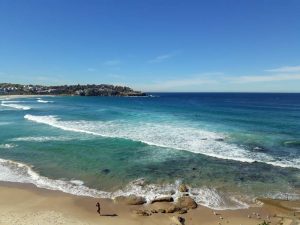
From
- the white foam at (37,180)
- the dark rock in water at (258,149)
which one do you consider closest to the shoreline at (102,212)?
the white foam at (37,180)

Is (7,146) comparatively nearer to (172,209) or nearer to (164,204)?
(164,204)

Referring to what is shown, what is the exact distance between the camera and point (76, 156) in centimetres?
2845

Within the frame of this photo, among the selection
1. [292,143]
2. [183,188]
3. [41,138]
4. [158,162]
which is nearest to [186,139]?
[158,162]

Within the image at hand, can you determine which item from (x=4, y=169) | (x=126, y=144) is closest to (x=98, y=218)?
(x=4, y=169)

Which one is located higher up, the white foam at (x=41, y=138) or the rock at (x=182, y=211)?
the white foam at (x=41, y=138)

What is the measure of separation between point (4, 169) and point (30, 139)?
10.4m

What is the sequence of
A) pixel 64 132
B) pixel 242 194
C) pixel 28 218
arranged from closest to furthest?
1. pixel 28 218
2. pixel 242 194
3. pixel 64 132

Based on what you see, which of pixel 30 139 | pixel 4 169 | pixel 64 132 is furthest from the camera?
pixel 64 132

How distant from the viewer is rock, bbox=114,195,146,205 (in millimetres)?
18688

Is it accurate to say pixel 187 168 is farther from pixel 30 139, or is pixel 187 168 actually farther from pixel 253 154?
pixel 30 139

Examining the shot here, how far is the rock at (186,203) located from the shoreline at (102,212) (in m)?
0.32

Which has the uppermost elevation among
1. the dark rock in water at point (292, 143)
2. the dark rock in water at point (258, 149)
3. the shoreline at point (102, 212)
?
the dark rock in water at point (292, 143)

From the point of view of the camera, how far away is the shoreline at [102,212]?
646 inches

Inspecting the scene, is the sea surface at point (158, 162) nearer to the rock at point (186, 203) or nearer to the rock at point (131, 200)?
the rock at point (131, 200)
